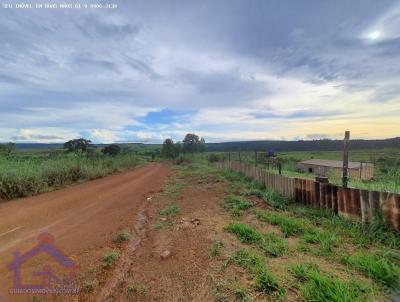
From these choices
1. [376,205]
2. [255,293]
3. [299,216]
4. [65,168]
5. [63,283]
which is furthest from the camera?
[65,168]

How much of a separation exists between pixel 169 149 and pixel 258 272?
6143 centimetres

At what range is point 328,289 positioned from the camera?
2721 mm

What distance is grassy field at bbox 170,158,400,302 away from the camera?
2.82 metres

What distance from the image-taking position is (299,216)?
606 cm

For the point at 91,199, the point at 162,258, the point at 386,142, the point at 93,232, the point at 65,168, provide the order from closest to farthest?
the point at 162,258 → the point at 93,232 → the point at 91,199 → the point at 65,168 → the point at 386,142

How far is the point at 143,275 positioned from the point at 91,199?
6274mm

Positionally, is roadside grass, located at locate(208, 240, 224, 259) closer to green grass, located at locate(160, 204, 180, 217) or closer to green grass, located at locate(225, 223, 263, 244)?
green grass, located at locate(225, 223, 263, 244)

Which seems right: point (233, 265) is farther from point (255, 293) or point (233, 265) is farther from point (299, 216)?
point (299, 216)

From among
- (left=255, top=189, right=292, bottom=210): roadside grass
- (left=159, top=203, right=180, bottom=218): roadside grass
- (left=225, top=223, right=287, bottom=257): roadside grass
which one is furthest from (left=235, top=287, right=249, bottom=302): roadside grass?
(left=255, top=189, right=292, bottom=210): roadside grass

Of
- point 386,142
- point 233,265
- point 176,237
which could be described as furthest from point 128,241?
point 386,142

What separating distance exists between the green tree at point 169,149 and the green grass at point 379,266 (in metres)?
59.7

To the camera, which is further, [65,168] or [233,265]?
[65,168]

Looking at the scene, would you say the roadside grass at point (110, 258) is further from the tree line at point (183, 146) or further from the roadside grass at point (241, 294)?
the tree line at point (183, 146)

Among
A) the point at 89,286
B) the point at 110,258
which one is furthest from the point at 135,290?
the point at 110,258
